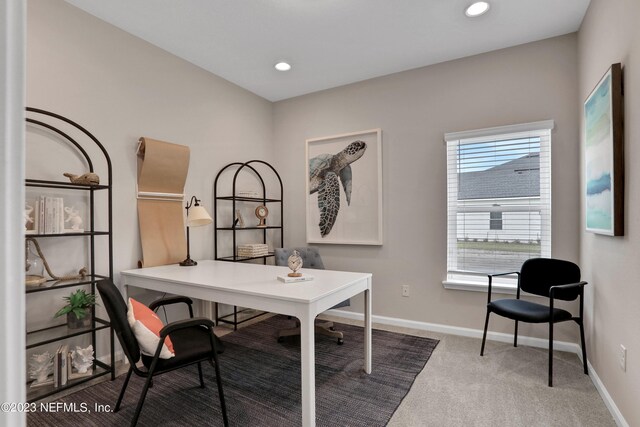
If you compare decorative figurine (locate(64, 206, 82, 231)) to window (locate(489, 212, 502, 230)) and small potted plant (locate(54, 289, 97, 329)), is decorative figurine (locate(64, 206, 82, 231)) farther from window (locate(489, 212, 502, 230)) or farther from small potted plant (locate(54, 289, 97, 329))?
window (locate(489, 212, 502, 230))

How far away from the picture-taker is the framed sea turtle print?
376 cm

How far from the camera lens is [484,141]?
10.6 ft

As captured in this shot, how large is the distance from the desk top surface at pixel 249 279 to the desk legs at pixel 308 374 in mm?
151

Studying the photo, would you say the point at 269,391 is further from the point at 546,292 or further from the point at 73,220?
the point at 546,292

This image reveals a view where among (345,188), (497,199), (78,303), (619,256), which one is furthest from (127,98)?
(619,256)

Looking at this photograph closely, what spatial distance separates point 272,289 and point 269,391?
778 mm

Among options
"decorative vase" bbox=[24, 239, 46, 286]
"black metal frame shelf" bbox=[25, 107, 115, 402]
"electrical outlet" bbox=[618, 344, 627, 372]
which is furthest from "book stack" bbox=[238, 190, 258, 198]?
"electrical outlet" bbox=[618, 344, 627, 372]

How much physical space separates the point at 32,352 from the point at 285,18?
306 centimetres

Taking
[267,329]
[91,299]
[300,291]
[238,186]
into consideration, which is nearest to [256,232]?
[238,186]

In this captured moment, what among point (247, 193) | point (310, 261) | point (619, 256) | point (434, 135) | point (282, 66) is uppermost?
point (282, 66)

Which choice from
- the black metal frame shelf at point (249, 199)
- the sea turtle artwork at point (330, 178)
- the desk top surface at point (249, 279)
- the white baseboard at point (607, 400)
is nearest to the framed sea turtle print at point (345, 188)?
the sea turtle artwork at point (330, 178)

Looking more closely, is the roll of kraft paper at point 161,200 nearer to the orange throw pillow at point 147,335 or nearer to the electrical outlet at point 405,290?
the orange throw pillow at point 147,335

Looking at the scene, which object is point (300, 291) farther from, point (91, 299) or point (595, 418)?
point (595, 418)

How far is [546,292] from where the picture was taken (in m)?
2.77
